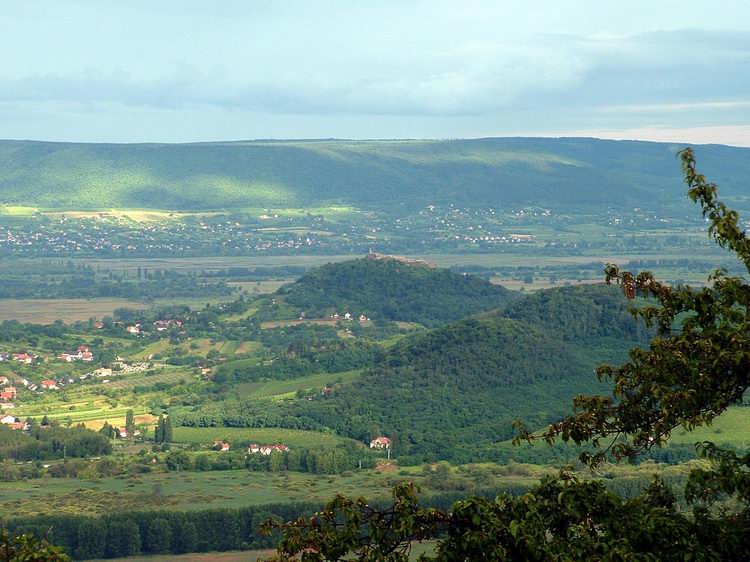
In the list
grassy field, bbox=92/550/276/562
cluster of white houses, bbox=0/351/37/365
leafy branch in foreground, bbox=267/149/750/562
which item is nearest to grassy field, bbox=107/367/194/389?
cluster of white houses, bbox=0/351/37/365

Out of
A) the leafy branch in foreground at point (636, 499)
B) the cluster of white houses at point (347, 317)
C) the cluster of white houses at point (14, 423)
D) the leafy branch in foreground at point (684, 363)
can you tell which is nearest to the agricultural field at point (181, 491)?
the cluster of white houses at point (14, 423)

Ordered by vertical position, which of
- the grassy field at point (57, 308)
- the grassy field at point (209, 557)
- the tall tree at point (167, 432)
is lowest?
the grassy field at point (57, 308)

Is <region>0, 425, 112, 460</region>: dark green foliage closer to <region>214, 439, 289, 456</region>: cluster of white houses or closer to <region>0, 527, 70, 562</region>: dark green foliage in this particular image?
<region>214, 439, 289, 456</region>: cluster of white houses

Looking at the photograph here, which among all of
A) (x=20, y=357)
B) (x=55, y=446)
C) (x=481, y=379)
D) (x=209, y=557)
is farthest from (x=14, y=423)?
(x=209, y=557)

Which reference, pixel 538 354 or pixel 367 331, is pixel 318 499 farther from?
pixel 367 331

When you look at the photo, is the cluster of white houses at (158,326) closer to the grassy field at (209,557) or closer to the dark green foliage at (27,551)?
the grassy field at (209,557)

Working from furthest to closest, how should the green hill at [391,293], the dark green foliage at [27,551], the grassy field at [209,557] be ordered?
the green hill at [391,293], the grassy field at [209,557], the dark green foliage at [27,551]
